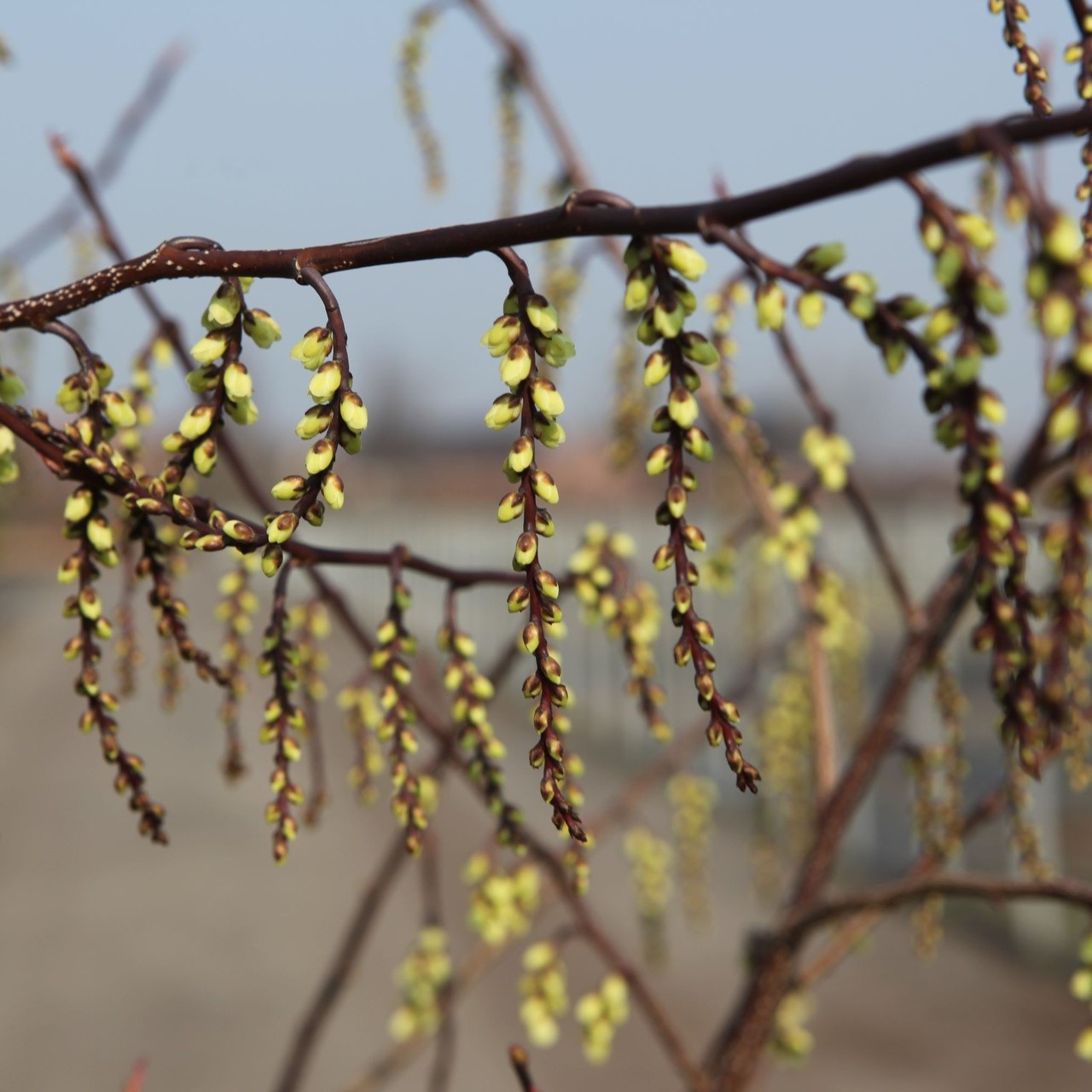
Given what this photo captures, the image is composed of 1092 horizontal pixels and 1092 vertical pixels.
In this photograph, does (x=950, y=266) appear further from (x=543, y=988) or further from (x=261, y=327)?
(x=543, y=988)

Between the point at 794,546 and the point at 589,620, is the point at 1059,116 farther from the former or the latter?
the point at 794,546

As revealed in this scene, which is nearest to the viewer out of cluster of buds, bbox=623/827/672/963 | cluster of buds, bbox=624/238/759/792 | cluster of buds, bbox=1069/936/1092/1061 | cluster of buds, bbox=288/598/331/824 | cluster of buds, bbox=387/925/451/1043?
cluster of buds, bbox=624/238/759/792

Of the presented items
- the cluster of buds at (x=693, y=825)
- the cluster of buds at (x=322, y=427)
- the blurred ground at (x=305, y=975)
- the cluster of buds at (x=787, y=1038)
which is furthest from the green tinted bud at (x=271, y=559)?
the blurred ground at (x=305, y=975)

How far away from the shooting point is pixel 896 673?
43.9 inches

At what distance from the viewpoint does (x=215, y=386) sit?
0.53 meters

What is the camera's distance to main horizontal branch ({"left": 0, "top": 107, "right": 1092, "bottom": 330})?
1.18ft

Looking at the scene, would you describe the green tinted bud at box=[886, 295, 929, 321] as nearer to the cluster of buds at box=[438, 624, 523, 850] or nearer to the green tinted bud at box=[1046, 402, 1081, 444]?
the green tinted bud at box=[1046, 402, 1081, 444]

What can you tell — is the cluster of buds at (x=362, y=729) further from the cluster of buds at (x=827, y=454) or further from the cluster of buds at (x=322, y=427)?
the cluster of buds at (x=322, y=427)

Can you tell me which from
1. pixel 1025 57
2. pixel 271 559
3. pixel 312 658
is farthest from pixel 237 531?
pixel 312 658

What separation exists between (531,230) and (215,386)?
6.7 inches

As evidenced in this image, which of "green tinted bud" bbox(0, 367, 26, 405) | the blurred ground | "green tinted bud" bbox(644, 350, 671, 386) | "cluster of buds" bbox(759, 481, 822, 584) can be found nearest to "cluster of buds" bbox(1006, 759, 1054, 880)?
"cluster of buds" bbox(759, 481, 822, 584)

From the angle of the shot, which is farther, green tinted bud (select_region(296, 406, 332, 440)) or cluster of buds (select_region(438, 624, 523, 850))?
cluster of buds (select_region(438, 624, 523, 850))

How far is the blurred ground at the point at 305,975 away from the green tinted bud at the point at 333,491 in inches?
113

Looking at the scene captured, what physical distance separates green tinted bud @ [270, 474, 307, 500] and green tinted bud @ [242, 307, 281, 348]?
0.09 metres
